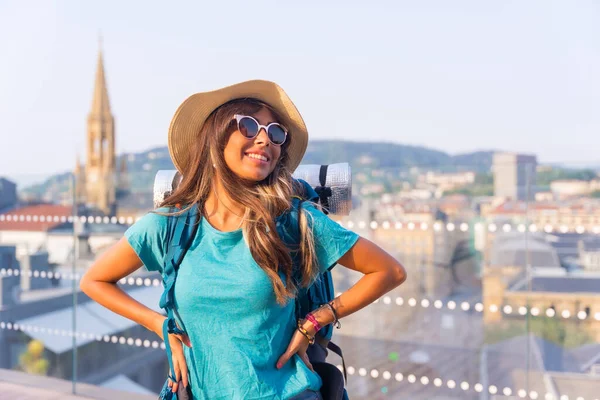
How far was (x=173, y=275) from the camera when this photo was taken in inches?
50.9

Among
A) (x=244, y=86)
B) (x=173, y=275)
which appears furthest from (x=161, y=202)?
(x=244, y=86)

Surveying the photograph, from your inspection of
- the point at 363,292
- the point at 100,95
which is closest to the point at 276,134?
the point at 363,292

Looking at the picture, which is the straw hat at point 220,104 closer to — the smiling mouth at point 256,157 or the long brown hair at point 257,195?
the long brown hair at point 257,195

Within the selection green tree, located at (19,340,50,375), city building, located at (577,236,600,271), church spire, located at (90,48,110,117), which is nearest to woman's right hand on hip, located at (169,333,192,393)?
city building, located at (577,236,600,271)

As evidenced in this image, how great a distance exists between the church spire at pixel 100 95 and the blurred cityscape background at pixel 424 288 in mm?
60680

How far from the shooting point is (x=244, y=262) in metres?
1.27

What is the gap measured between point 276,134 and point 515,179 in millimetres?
2042

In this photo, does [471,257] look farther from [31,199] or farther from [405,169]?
[31,199]

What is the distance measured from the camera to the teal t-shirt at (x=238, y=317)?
1244 mm

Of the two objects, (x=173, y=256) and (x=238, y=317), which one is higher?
(x=173, y=256)

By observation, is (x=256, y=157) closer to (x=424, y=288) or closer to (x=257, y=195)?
(x=257, y=195)

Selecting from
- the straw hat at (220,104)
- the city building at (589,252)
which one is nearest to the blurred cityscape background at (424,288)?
the city building at (589,252)

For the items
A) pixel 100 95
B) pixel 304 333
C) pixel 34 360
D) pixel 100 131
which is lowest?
pixel 34 360

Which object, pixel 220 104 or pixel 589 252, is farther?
pixel 589 252
